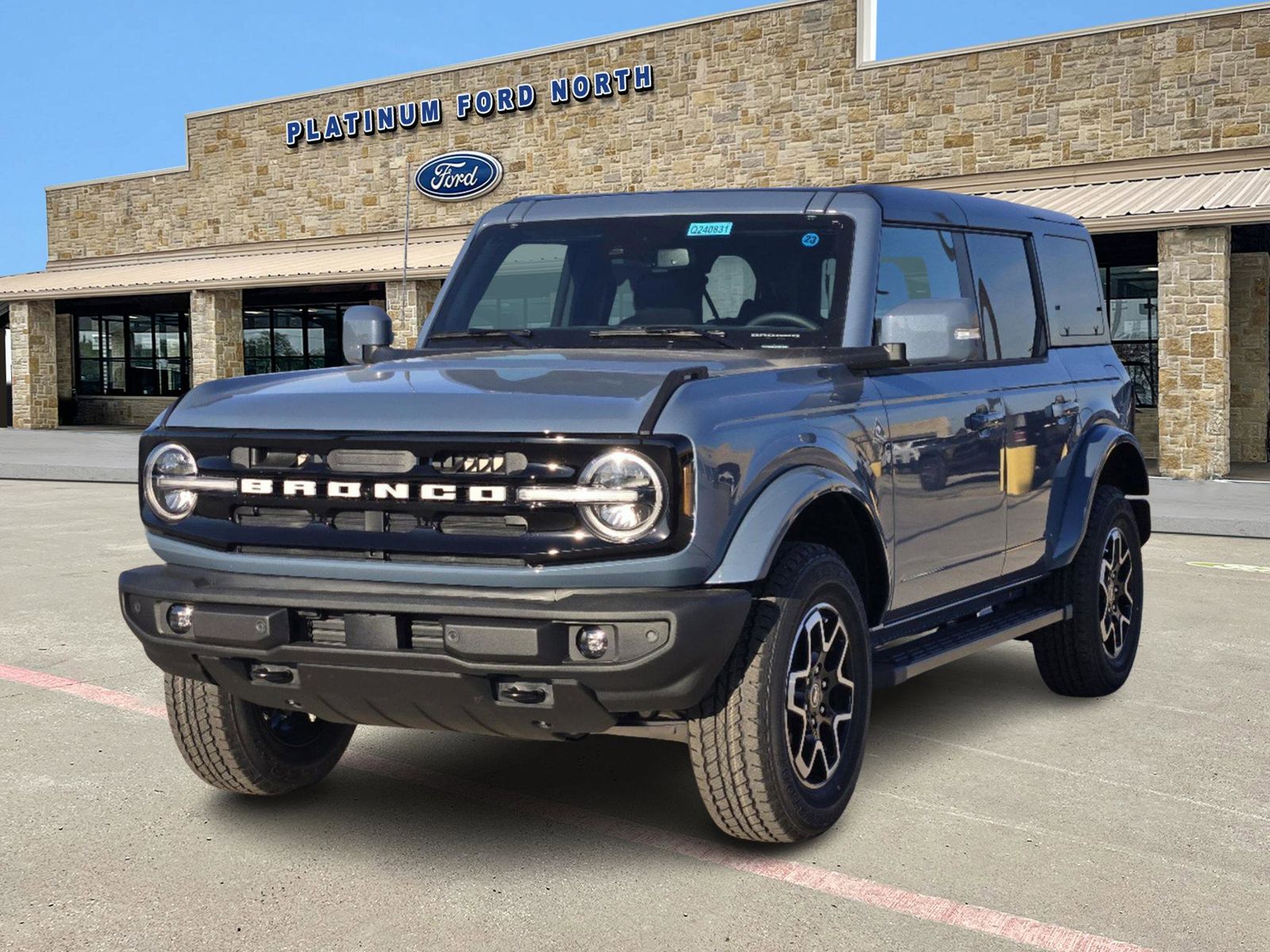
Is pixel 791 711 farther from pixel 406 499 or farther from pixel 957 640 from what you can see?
pixel 957 640

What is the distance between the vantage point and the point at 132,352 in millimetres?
38000

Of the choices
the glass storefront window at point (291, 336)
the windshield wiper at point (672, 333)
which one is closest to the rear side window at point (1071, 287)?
the windshield wiper at point (672, 333)

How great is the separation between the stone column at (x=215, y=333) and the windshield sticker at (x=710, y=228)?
86.5 ft

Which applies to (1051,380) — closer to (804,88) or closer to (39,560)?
(39,560)

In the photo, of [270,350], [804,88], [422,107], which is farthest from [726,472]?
[270,350]

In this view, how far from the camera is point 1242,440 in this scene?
23.6 metres

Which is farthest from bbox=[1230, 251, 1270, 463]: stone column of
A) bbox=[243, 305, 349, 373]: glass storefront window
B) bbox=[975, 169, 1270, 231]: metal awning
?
bbox=[243, 305, 349, 373]: glass storefront window

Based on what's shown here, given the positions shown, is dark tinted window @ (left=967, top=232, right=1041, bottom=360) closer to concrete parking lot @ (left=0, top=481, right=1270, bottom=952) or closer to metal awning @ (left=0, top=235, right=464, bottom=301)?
concrete parking lot @ (left=0, top=481, right=1270, bottom=952)

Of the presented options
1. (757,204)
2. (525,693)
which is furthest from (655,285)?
(525,693)

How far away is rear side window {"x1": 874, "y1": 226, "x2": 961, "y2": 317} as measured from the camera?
5.48m

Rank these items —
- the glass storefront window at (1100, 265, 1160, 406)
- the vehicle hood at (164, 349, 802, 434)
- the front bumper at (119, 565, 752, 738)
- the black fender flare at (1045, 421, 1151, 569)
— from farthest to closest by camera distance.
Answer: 1. the glass storefront window at (1100, 265, 1160, 406)
2. the black fender flare at (1045, 421, 1151, 569)
3. the vehicle hood at (164, 349, 802, 434)
4. the front bumper at (119, 565, 752, 738)

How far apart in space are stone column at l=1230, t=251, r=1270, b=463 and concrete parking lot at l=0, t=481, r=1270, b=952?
17424 mm

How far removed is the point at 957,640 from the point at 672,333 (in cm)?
160

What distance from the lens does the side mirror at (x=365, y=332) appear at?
19.0 ft
